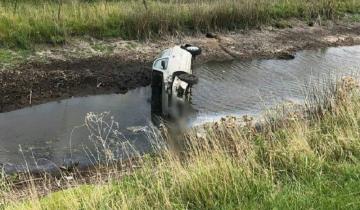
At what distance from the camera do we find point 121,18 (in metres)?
17.1

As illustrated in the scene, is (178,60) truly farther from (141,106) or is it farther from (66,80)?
(66,80)

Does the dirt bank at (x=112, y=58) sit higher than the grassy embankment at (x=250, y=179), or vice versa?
the grassy embankment at (x=250, y=179)

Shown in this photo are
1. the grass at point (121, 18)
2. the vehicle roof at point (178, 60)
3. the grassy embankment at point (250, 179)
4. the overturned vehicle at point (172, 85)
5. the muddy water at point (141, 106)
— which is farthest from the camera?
the grass at point (121, 18)

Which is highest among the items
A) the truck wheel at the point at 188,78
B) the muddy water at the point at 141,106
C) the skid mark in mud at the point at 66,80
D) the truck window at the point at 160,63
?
the truck window at the point at 160,63

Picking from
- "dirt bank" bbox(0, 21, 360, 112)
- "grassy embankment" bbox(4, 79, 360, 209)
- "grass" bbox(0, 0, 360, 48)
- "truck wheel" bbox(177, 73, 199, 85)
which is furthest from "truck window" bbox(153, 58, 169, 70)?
"grassy embankment" bbox(4, 79, 360, 209)

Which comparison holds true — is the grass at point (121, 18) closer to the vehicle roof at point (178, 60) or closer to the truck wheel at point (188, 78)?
the vehicle roof at point (178, 60)

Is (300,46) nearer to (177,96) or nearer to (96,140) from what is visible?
(177,96)

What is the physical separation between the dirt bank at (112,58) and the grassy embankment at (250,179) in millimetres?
6110

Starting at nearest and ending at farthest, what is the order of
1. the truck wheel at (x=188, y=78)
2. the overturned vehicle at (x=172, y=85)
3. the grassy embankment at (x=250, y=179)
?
the grassy embankment at (x=250, y=179) < the truck wheel at (x=188, y=78) < the overturned vehicle at (x=172, y=85)

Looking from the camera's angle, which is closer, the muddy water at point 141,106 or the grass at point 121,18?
the muddy water at point 141,106

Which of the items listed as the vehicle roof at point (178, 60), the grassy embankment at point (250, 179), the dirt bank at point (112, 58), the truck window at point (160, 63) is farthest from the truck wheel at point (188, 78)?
the grassy embankment at point (250, 179)

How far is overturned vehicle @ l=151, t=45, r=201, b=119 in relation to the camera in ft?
39.6

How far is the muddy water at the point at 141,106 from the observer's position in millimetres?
9984

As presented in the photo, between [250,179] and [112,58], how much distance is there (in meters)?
10.1
